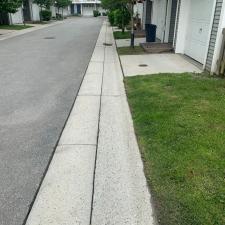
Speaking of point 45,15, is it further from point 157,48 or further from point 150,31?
point 157,48

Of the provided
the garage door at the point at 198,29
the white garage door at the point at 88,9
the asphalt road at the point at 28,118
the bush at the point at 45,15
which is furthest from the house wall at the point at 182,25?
the white garage door at the point at 88,9

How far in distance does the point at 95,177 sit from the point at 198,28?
8.51 m

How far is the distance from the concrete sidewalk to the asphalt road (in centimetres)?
20

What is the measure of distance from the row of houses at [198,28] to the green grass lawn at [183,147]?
62.7 inches

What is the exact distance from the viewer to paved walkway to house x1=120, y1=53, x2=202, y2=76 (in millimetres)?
9188

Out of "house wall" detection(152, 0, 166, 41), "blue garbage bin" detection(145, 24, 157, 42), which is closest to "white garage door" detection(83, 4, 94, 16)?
"house wall" detection(152, 0, 166, 41)

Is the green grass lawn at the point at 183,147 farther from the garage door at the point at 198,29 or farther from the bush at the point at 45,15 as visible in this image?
the bush at the point at 45,15

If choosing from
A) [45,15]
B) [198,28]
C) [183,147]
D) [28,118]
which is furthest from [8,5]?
[45,15]

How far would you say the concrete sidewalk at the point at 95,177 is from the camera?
2.90 m

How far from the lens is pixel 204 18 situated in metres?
9.59

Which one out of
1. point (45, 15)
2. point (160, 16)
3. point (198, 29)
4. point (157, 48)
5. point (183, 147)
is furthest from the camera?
point (45, 15)

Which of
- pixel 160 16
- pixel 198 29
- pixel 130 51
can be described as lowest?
pixel 130 51

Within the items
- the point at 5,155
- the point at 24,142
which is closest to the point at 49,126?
the point at 24,142

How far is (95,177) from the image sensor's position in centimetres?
354
